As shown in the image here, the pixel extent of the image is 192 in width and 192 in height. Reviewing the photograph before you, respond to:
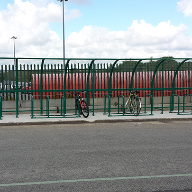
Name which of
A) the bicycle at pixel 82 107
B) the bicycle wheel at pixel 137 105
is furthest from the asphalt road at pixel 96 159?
the bicycle wheel at pixel 137 105

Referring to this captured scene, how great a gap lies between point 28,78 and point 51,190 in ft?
29.3

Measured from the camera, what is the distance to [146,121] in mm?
11219

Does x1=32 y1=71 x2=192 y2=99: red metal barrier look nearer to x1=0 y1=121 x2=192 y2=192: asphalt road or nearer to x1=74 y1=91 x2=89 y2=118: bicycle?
x1=74 y1=91 x2=89 y2=118: bicycle

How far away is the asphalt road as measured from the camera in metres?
4.32

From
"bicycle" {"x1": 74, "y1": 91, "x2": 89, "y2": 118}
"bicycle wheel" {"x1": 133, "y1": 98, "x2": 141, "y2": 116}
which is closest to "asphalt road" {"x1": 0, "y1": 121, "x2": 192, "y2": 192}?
"bicycle" {"x1": 74, "y1": 91, "x2": 89, "y2": 118}

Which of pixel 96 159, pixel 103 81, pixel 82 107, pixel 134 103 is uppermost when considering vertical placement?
pixel 103 81

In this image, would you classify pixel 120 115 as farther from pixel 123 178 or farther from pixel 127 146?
pixel 123 178

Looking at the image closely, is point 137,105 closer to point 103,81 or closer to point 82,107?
point 82,107

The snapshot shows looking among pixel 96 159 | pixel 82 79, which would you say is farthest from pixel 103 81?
pixel 96 159

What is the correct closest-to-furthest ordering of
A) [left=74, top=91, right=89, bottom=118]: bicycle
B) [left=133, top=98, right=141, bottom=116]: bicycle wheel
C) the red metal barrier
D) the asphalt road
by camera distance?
the asphalt road → [left=74, top=91, right=89, bottom=118]: bicycle → [left=133, top=98, right=141, bottom=116]: bicycle wheel → the red metal barrier

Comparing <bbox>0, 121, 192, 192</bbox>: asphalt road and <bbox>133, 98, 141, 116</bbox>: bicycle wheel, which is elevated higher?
<bbox>133, 98, 141, 116</bbox>: bicycle wheel

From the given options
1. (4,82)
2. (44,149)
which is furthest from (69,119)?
(44,149)

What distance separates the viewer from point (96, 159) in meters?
5.66

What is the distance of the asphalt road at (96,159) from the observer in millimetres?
4320
